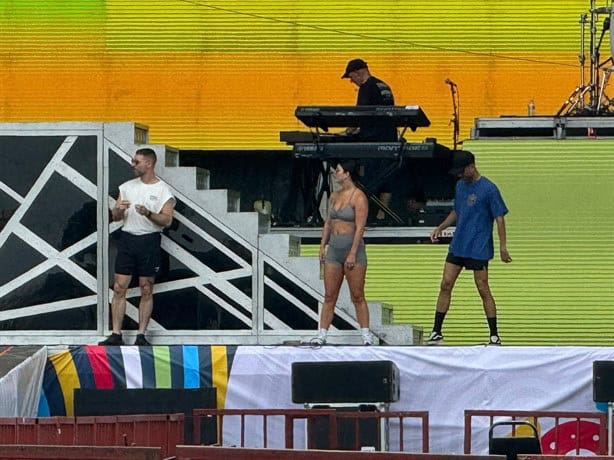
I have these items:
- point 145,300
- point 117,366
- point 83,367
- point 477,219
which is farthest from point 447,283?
point 83,367

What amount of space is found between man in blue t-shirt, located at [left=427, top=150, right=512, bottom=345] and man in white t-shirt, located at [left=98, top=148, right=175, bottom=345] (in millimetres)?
2538

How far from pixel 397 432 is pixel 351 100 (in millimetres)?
7630

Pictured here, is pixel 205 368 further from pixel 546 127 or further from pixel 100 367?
pixel 546 127

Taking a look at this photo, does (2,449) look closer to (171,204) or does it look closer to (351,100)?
(171,204)

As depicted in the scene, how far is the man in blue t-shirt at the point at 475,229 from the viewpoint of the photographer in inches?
658

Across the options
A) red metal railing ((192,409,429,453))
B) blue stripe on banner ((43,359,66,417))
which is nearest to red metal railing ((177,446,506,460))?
red metal railing ((192,409,429,453))

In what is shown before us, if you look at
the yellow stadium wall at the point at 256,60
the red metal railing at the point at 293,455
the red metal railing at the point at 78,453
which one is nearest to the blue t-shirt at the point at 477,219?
the yellow stadium wall at the point at 256,60

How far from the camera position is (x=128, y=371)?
16.2m

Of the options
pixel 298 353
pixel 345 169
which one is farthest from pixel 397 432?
pixel 345 169

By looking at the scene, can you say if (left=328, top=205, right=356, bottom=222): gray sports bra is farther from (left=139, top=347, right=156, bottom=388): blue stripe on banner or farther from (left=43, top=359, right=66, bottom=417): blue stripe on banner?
(left=43, top=359, right=66, bottom=417): blue stripe on banner

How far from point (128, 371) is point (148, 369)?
171 mm

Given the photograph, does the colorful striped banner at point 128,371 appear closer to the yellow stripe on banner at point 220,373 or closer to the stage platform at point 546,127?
the yellow stripe on banner at point 220,373

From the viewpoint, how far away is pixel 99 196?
1733 cm

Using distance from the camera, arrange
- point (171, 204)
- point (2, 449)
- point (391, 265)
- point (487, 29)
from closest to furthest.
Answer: point (2, 449)
point (171, 204)
point (391, 265)
point (487, 29)
